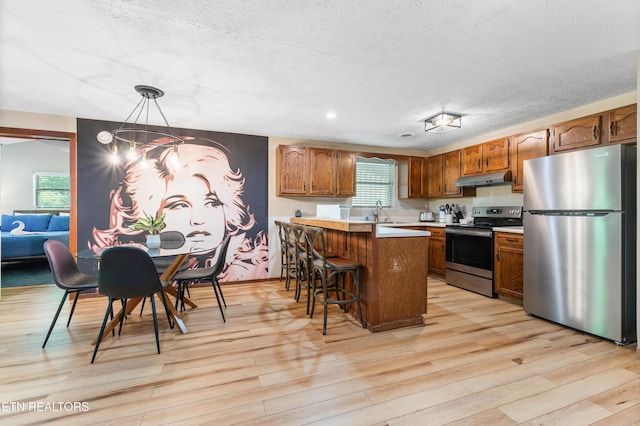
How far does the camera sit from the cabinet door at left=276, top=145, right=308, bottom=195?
4.51m

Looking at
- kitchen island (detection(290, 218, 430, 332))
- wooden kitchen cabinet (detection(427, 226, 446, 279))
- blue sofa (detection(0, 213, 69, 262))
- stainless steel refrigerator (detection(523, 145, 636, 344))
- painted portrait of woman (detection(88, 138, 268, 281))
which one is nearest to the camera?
stainless steel refrigerator (detection(523, 145, 636, 344))

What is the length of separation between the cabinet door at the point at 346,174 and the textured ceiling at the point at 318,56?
1.28m

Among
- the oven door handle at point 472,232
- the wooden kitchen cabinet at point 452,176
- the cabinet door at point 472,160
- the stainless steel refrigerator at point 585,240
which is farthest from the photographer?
the wooden kitchen cabinet at point 452,176

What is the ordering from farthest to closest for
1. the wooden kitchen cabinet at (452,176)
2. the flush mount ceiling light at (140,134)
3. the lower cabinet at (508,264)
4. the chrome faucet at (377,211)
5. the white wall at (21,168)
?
1. the white wall at (21,168)
2. the chrome faucet at (377,211)
3. the wooden kitchen cabinet at (452,176)
4. the lower cabinet at (508,264)
5. the flush mount ceiling light at (140,134)

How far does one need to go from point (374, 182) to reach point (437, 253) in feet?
5.62

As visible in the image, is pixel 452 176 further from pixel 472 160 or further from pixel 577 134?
pixel 577 134

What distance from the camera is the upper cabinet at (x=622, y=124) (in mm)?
2773

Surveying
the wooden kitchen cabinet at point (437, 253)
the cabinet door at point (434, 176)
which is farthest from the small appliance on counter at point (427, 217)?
the wooden kitchen cabinet at point (437, 253)

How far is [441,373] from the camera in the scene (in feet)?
6.61

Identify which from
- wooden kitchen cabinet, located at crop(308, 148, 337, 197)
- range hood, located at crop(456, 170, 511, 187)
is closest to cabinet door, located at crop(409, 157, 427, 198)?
range hood, located at crop(456, 170, 511, 187)

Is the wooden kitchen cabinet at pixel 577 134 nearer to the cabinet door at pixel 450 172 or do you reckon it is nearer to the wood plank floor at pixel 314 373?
the cabinet door at pixel 450 172

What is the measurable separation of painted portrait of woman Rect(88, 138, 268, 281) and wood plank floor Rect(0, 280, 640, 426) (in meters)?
1.38

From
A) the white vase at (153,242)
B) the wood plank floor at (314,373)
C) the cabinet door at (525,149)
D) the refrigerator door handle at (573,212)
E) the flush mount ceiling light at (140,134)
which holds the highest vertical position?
the flush mount ceiling light at (140,134)

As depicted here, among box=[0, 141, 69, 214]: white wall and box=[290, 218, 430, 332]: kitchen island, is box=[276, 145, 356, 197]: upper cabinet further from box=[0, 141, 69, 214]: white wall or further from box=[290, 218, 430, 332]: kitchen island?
box=[0, 141, 69, 214]: white wall
